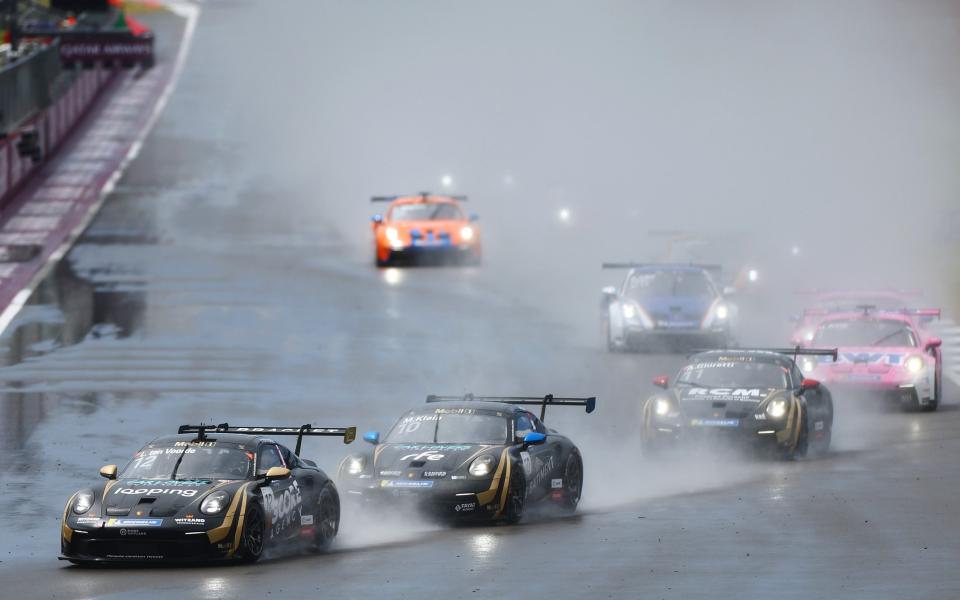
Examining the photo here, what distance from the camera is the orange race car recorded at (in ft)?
124

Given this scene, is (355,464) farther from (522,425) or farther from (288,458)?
(522,425)

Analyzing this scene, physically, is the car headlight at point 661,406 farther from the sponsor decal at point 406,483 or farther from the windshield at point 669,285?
the windshield at point 669,285

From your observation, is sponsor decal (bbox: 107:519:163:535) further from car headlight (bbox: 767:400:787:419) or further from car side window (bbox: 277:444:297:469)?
car headlight (bbox: 767:400:787:419)

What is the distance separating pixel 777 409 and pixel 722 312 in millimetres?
8918

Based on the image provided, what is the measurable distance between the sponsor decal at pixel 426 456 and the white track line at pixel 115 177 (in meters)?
15.3

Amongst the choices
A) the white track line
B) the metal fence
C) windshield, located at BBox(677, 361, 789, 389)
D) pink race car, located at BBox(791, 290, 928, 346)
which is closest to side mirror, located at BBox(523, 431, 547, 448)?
windshield, located at BBox(677, 361, 789, 389)

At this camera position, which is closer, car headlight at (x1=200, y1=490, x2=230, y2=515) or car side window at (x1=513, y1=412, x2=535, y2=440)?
car headlight at (x1=200, y1=490, x2=230, y2=515)

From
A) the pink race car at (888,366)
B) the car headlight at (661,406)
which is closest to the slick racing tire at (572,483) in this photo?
the car headlight at (661,406)

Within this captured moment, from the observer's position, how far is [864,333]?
2588 cm

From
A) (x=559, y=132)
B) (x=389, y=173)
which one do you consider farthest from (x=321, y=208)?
(x=559, y=132)

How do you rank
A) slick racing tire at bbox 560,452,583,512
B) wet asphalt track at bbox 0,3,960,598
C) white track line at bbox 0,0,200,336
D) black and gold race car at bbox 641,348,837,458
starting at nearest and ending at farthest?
wet asphalt track at bbox 0,3,960,598
slick racing tire at bbox 560,452,583,512
black and gold race car at bbox 641,348,837,458
white track line at bbox 0,0,200,336

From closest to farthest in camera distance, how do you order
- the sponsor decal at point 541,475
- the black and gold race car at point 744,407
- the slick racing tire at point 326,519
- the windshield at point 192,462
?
the windshield at point 192,462
the slick racing tire at point 326,519
the sponsor decal at point 541,475
the black and gold race car at point 744,407

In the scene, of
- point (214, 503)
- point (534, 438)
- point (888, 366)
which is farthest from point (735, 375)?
point (214, 503)

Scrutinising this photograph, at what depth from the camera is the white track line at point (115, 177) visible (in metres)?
32.8
